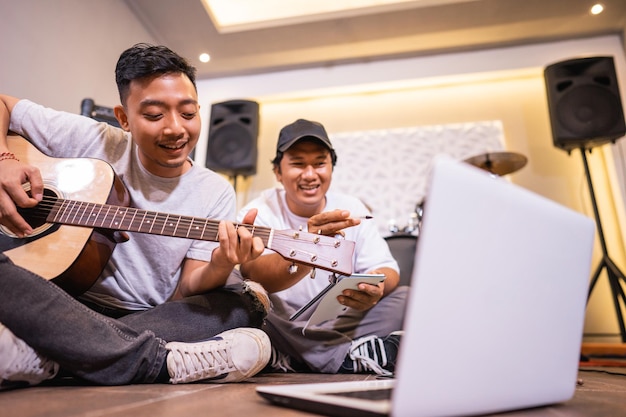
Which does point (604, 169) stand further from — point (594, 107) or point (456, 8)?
point (456, 8)

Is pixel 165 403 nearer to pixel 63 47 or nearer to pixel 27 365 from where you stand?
pixel 27 365

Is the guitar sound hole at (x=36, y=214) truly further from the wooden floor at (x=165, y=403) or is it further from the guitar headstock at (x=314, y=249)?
the guitar headstock at (x=314, y=249)

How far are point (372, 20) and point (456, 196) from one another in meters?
2.98

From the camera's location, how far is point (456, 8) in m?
2.90

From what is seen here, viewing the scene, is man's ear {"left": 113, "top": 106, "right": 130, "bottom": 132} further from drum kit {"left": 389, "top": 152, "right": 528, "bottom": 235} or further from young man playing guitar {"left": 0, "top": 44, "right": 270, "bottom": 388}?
drum kit {"left": 389, "top": 152, "right": 528, "bottom": 235}

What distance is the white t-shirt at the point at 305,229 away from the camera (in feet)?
5.15

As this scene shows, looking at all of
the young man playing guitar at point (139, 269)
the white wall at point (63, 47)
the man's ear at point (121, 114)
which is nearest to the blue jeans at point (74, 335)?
the young man playing guitar at point (139, 269)

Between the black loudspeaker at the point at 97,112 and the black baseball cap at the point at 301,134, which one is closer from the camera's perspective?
the black baseball cap at the point at 301,134

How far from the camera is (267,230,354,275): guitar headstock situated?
3.22 feet

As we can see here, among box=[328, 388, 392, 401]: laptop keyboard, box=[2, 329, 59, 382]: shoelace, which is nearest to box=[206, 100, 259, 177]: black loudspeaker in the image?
box=[2, 329, 59, 382]: shoelace

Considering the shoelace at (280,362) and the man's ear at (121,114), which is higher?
the man's ear at (121,114)

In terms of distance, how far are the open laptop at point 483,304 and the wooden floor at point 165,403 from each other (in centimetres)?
8

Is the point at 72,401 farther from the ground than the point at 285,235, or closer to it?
Result: closer to it

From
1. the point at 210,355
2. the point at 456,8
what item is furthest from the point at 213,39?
the point at 210,355
